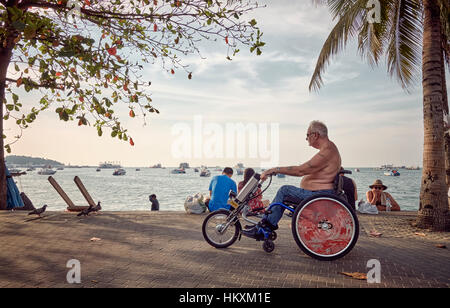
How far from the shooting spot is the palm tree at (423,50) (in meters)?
8.12

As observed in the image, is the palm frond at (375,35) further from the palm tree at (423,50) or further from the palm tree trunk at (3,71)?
the palm tree trunk at (3,71)

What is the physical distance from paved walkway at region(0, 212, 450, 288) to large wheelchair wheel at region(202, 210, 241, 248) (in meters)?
0.15

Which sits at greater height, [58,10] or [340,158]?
[58,10]

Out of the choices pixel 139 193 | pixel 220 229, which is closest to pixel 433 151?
pixel 220 229

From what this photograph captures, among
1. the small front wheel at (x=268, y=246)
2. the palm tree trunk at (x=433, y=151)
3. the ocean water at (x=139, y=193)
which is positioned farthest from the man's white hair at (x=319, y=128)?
the ocean water at (x=139, y=193)

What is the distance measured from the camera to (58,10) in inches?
298

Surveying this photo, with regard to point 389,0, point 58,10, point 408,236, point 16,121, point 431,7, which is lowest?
point 408,236

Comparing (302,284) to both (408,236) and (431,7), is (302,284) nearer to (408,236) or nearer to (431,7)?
(408,236)

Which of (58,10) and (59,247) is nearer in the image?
(59,247)

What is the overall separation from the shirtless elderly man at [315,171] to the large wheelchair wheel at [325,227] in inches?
9.0
